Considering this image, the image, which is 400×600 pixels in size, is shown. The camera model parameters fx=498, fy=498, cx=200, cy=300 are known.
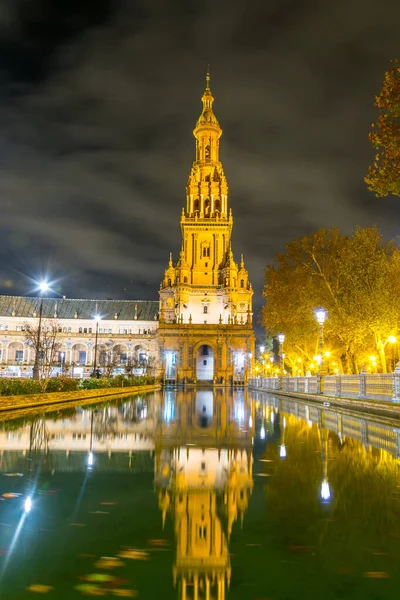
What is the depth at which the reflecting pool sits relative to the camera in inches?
145

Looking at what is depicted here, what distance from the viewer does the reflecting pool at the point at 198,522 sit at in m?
3.68

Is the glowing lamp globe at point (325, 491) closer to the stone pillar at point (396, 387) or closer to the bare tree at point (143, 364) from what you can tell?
the stone pillar at point (396, 387)

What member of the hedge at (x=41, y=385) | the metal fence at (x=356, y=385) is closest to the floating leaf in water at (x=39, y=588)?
the hedge at (x=41, y=385)

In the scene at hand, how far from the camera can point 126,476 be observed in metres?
7.44

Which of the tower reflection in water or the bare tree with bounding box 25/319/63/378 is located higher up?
the bare tree with bounding box 25/319/63/378

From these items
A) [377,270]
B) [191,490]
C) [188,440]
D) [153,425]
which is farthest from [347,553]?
[377,270]

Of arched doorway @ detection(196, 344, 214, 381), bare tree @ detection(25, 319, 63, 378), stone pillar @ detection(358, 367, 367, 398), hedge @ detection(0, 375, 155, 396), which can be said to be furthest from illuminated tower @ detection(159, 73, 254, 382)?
stone pillar @ detection(358, 367, 367, 398)

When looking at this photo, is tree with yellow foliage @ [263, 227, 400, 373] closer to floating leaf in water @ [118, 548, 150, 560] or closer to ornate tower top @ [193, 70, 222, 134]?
floating leaf in water @ [118, 548, 150, 560]

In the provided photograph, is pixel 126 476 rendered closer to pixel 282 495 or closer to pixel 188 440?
pixel 282 495

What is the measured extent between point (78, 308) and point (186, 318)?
122 feet

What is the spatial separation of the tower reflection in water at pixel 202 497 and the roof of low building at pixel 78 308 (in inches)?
4320

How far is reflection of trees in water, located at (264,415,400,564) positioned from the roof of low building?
111823mm

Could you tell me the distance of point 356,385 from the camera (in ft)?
91.7

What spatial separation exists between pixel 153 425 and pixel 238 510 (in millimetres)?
10076
